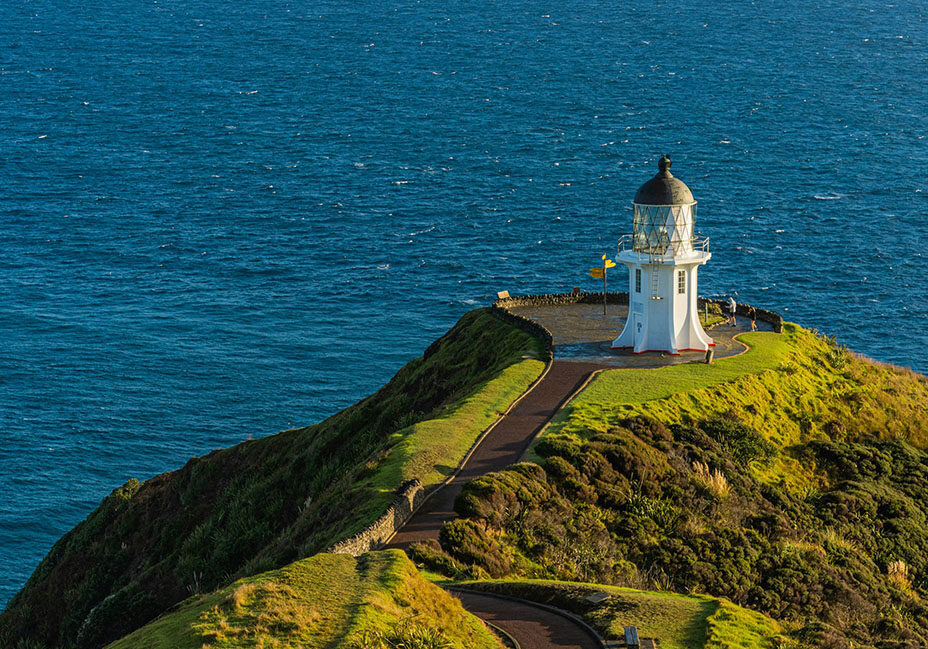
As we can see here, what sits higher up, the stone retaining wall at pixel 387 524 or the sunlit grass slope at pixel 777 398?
the stone retaining wall at pixel 387 524

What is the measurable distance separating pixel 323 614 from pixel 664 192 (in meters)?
35.4

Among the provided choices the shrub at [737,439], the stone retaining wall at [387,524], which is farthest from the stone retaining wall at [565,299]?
the stone retaining wall at [387,524]

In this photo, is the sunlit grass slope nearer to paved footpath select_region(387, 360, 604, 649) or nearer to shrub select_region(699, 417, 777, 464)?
shrub select_region(699, 417, 777, 464)

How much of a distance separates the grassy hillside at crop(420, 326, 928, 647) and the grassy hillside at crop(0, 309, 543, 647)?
3.95 metres

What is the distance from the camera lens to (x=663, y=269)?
57188mm

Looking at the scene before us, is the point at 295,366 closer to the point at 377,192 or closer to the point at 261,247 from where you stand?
the point at 261,247

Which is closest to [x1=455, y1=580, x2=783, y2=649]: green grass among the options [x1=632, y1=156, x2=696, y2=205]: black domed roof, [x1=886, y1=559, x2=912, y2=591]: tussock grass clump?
[x1=886, y1=559, x2=912, y2=591]: tussock grass clump

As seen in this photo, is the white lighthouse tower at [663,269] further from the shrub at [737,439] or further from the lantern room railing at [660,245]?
→ the shrub at [737,439]

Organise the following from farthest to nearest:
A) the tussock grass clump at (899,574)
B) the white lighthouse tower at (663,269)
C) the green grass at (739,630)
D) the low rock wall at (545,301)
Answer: the low rock wall at (545,301)
the white lighthouse tower at (663,269)
the tussock grass clump at (899,574)
the green grass at (739,630)

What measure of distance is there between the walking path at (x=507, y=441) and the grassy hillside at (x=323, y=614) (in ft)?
20.3

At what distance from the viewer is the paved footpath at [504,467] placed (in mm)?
27562

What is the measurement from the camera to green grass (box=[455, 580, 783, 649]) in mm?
27656

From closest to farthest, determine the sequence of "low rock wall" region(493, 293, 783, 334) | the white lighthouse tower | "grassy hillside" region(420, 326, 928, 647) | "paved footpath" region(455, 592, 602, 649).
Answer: "paved footpath" region(455, 592, 602, 649), "grassy hillside" region(420, 326, 928, 647), the white lighthouse tower, "low rock wall" region(493, 293, 783, 334)

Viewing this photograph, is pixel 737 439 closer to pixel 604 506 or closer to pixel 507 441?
pixel 507 441
